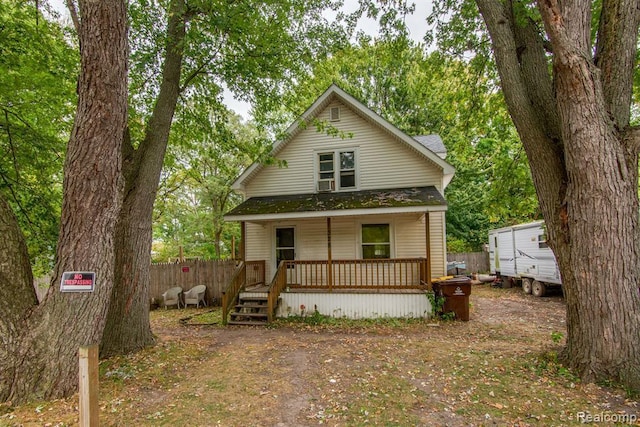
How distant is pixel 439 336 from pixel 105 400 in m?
6.31

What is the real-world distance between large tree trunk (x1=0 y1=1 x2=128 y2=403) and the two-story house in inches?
212

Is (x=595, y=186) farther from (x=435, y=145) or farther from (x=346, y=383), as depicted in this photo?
(x=435, y=145)

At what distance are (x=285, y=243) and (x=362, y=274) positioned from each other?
298 centimetres

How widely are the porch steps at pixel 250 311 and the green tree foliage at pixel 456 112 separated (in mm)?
5996

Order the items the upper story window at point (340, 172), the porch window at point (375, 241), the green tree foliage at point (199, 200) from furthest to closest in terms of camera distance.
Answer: the green tree foliage at point (199, 200), the upper story window at point (340, 172), the porch window at point (375, 241)

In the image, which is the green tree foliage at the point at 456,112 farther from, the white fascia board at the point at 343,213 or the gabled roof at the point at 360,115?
the white fascia board at the point at 343,213

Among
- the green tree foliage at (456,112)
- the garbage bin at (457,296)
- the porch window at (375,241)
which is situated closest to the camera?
the green tree foliage at (456,112)

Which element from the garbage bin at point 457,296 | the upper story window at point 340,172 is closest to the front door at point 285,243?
the upper story window at point 340,172

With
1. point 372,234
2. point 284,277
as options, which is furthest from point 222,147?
point 372,234

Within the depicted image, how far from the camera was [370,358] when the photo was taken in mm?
5691

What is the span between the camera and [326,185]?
11.2m

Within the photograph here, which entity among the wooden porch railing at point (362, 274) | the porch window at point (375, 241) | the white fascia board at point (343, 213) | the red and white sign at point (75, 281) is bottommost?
the wooden porch railing at point (362, 274)

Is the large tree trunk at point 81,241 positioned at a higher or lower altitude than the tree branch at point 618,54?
lower

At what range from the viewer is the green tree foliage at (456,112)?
27.8 ft
